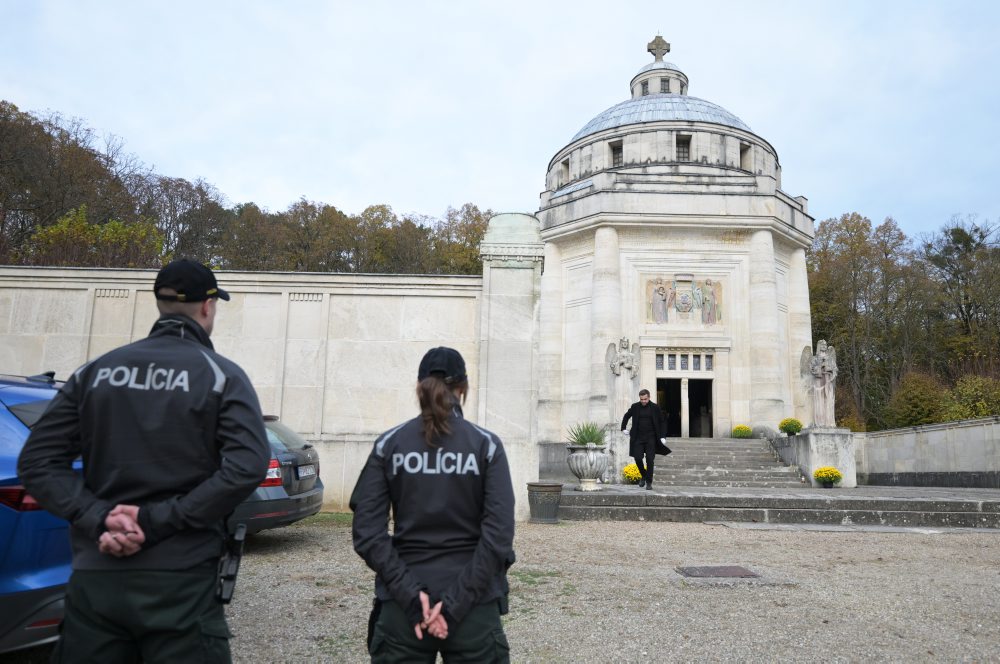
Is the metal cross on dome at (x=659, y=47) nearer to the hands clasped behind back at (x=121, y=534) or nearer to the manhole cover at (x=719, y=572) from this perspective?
the manhole cover at (x=719, y=572)

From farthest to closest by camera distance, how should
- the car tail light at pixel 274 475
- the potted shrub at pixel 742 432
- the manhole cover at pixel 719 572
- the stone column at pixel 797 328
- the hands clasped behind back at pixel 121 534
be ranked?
1. the stone column at pixel 797 328
2. the potted shrub at pixel 742 432
3. the car tail light at pixel 274 475
4. the manhole cover at pixel 719 572
5. the hands clasped behind back at pixel 121 534

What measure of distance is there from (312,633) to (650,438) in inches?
407

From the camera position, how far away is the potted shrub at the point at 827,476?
19.3 meters

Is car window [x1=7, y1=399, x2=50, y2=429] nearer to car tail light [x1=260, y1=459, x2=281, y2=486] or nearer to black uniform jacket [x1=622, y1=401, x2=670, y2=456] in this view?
car tail light [x1=260, y1=459, x2=281, y2=486]

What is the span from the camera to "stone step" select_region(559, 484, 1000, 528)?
39.2ft

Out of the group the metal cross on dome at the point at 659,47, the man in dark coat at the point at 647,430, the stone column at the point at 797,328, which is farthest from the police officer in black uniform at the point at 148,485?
the metal cross on dome at the point at 659,47

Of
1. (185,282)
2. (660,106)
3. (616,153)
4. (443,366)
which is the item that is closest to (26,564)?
(185,282)

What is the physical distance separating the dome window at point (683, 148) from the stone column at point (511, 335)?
27.0m

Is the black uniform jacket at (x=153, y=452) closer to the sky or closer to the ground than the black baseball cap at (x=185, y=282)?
closer to the ground

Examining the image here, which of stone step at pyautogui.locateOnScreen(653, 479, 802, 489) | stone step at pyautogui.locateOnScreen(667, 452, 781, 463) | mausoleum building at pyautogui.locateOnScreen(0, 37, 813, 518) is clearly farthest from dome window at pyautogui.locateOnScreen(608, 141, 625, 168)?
stone step at pyautogui.locateOnScreen(653, 479, 802, 489)

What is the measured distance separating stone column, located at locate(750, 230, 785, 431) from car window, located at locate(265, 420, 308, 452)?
77.2 ft

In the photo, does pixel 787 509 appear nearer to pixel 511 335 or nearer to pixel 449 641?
pixel 511 335

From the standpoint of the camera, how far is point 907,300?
131ft

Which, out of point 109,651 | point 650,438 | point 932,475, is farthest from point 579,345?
point 109,651
